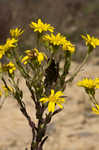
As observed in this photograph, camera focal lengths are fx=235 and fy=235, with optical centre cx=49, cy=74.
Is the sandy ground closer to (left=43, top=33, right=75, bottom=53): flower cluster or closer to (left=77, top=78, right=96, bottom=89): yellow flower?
(left=77, top=78, right=96, bottom=89): yellow flower

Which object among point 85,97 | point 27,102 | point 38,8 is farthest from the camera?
point 38,8

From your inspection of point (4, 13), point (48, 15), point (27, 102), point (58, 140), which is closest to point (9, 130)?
point (58, 140)

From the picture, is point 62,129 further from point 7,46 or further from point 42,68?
point 7,46

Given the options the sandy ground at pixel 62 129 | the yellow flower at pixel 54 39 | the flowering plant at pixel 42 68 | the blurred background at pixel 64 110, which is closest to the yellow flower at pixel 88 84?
the flowering plant at pixel 42 68

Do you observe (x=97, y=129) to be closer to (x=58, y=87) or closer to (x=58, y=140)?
(x=58, y=140)

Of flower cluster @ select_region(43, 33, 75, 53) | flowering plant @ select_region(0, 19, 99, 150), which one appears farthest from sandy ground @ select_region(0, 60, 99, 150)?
flower cluster @ select_region(43, 33, 75, 53)

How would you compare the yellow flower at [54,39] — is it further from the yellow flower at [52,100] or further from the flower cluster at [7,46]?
the yellow flower at [52,100]

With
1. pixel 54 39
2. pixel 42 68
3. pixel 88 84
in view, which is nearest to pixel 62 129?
pixel 88 84
